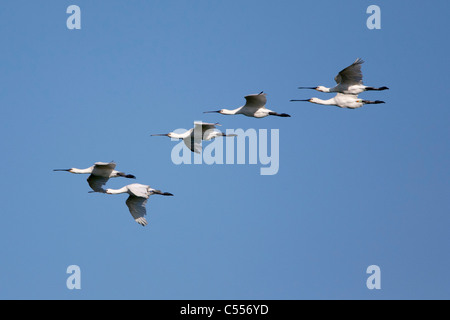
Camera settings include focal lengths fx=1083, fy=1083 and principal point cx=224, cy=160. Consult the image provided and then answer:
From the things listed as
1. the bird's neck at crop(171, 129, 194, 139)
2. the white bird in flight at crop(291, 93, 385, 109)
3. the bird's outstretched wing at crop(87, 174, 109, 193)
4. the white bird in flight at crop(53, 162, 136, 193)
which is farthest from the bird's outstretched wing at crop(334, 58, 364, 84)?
the bird's outstretched wing at crop(87, 174, 109, 193)

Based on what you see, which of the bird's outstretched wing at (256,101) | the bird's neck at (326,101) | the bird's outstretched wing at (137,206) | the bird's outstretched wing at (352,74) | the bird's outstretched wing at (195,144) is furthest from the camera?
the bird's neck at (326,101)

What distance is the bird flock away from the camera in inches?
1532

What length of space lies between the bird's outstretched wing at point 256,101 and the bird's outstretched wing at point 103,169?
536cm

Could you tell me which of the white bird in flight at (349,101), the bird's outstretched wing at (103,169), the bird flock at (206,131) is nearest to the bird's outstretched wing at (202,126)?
the bird flock at (206,131)

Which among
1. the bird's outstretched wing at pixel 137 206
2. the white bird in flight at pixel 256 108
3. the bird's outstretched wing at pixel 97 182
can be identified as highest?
the white bird in flight at pixel 256 108

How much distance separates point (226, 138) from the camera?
41.8 metres

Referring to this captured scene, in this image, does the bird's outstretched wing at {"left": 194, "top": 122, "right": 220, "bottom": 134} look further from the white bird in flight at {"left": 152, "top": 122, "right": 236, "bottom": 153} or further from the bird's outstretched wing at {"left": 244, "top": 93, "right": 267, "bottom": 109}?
the bird's outstretched wing at {"left": 244, "top": 93, "right": 267, "bottom": 109}

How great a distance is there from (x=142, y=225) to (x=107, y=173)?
2335 mm

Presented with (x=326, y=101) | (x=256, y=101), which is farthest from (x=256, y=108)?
(x=326, y=101)

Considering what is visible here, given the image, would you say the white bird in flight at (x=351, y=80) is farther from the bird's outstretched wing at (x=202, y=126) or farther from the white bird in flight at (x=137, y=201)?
the white bird in flight at (x=137, y=201)

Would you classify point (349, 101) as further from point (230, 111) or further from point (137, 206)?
point (137, 206)

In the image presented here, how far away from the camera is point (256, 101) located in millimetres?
39281

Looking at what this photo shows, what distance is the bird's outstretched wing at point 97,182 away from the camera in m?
39.8
